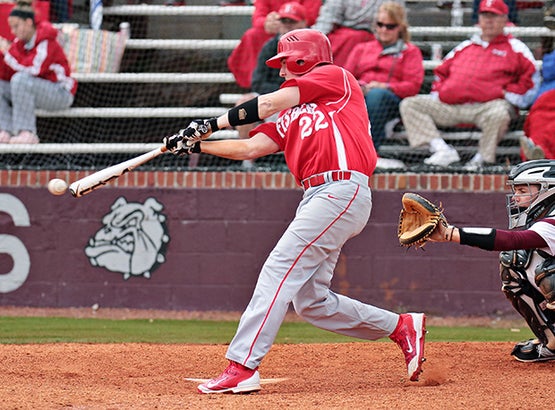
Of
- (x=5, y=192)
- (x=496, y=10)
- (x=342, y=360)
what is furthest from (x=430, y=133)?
(x=5, y=192)

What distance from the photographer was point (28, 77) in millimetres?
10203

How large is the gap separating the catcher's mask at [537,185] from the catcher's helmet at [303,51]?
1432 millimetres

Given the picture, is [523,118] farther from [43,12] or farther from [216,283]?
[43,12]

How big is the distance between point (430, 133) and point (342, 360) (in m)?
3.54

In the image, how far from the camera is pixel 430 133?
9.80 metres

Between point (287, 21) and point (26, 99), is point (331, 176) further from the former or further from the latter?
point (26, 99)

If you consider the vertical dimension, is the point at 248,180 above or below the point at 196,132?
below

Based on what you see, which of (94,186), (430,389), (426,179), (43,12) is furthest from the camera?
(43,12)

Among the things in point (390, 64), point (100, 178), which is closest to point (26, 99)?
point (390, 64)

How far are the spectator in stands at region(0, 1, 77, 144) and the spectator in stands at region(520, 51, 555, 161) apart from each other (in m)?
4.56

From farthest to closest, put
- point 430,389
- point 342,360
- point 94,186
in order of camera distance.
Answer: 1. point 342,360
2. point 94,186
3. point 430,389

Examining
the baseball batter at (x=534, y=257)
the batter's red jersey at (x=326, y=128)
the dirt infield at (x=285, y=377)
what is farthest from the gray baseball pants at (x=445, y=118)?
the batter's red jersey at (x=326, y=128)

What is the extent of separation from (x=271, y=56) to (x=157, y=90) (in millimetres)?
1713

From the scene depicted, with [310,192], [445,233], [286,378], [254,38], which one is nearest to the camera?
[445,233]
